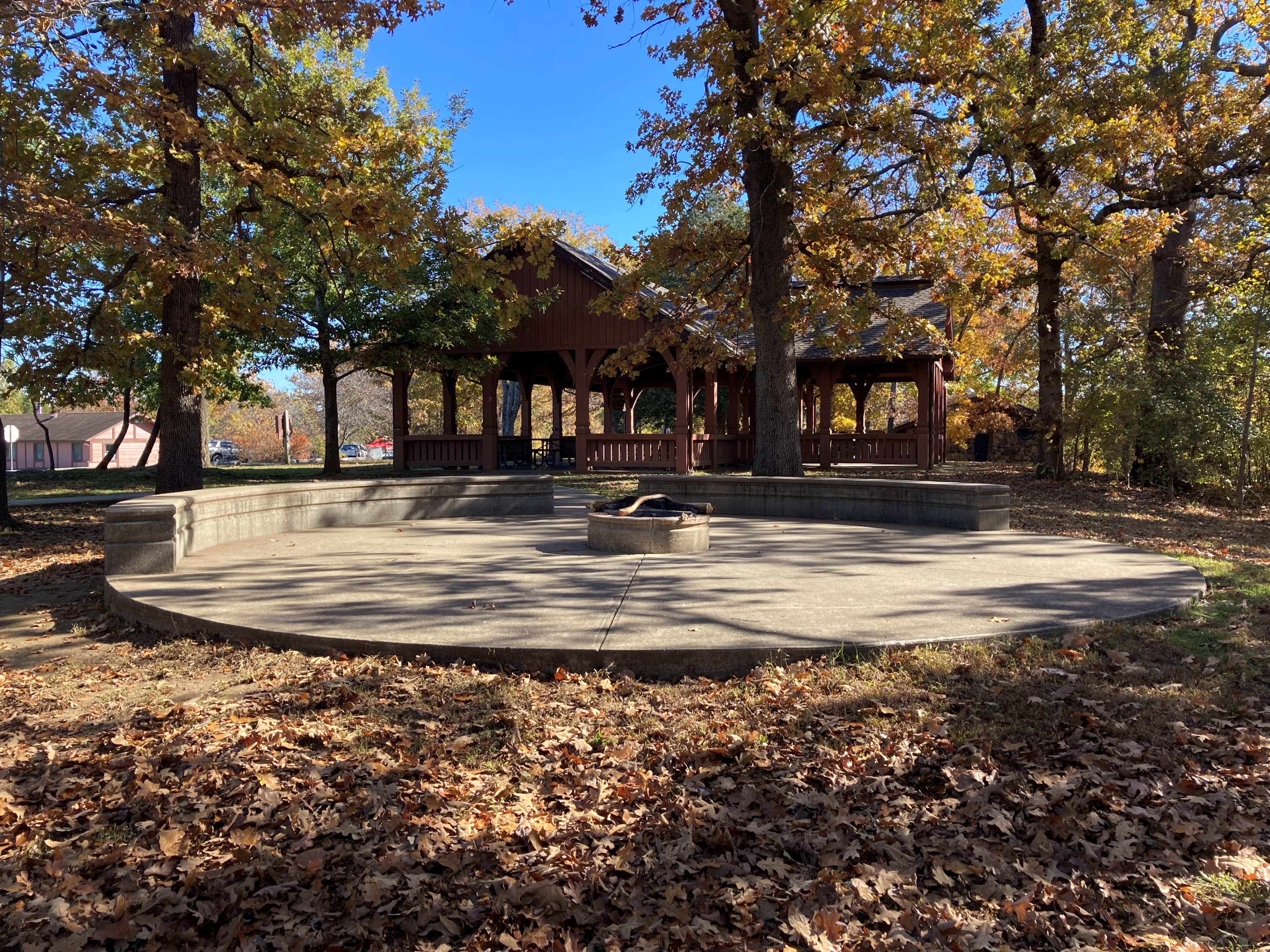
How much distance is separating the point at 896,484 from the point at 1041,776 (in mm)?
8228

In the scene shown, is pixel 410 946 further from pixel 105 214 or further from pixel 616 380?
pixel 616 380

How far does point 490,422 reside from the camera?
24047mm

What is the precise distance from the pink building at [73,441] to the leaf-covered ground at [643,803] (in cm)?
7762

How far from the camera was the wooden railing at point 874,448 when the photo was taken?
24234 mm

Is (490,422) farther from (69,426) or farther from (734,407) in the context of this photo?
(69,426)

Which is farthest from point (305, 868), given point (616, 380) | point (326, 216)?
point (616, 380)

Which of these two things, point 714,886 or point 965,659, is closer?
point 714,886

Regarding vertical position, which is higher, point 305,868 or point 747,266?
point 747,266

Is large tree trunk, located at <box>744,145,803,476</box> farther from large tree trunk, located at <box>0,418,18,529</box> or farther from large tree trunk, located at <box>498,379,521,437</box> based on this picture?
large tree trunk, located at <box>498,379,521,437</box>

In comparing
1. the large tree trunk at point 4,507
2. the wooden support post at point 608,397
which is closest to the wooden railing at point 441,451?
the wooden support post at point 608,397

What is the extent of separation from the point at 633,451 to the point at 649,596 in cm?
1698

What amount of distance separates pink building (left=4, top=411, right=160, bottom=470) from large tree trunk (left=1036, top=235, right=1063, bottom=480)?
73706mm

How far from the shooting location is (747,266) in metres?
15.3

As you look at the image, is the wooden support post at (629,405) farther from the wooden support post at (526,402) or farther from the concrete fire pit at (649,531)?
the concrete fire pit at (649,531)
